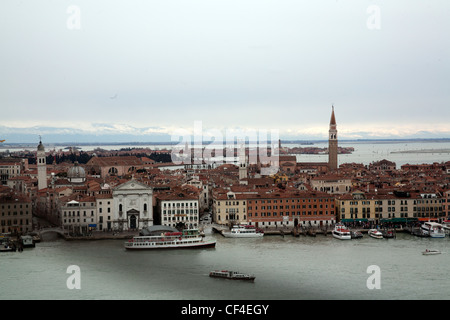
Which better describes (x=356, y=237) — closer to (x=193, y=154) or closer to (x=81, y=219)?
(x=81, y=219)

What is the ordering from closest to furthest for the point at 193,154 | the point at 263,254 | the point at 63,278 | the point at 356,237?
the point at 63,278 < the point at 263,254 < the point at 356,237 < the point at 193,154

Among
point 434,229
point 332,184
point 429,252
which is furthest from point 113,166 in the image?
point 429,252

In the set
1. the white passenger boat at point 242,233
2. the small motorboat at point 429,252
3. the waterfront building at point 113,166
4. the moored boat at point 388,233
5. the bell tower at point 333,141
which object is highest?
the bell tower at point 333,141

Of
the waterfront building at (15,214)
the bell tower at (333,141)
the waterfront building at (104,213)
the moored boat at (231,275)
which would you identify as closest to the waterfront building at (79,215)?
the waterfront building at (104,213)

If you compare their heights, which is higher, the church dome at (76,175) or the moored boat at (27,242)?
the church dome at (76,175)

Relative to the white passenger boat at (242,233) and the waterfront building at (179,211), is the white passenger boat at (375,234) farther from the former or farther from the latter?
the waterfront building at (179,211)

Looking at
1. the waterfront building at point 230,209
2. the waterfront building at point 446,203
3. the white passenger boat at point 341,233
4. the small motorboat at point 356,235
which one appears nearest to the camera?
the white passenger boat at point 341,233
